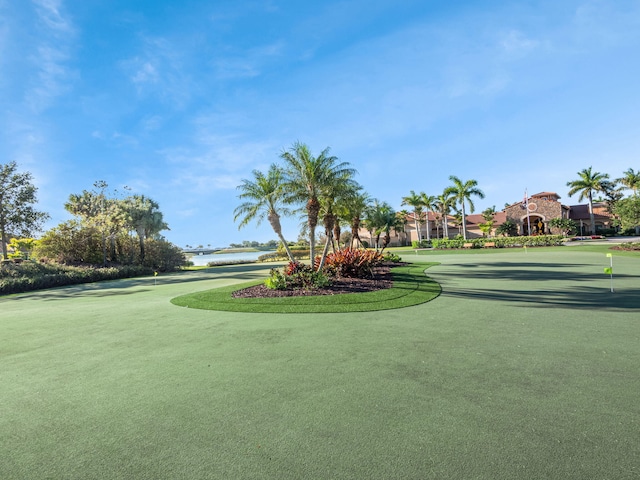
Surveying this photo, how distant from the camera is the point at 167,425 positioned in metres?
3.62

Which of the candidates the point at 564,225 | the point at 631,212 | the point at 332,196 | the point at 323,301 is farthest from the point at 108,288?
the point at 564,225

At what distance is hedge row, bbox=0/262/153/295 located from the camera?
19.8 m

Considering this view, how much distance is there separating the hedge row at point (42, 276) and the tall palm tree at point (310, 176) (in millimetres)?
17085

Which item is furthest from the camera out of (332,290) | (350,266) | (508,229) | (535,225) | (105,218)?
(535,225)

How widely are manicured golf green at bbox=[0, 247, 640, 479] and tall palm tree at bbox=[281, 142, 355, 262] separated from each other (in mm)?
8670

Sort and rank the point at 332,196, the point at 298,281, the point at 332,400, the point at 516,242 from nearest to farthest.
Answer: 1. the point at 332,400
2. the point at 298,281
3. the point at 332,196
4. the point at 516,242

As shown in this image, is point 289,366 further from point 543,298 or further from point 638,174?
point 638,174

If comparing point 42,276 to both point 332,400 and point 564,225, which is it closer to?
Answer: point 332,400

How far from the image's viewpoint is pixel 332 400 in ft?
13.3

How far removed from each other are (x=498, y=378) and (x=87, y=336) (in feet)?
27.1

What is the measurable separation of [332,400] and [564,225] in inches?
2594

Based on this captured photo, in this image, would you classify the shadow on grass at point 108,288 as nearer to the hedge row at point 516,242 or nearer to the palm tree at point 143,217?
the palm tree at point 143,217

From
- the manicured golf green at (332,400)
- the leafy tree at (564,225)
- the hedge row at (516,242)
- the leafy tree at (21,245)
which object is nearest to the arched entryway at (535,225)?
the leafy tree at (564,225)

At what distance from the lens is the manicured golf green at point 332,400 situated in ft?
9.59
